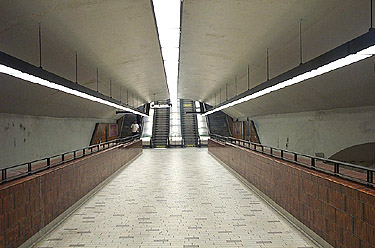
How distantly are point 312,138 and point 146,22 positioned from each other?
18.1 ft

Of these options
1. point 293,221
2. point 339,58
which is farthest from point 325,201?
point 339,58

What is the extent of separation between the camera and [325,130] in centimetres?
764

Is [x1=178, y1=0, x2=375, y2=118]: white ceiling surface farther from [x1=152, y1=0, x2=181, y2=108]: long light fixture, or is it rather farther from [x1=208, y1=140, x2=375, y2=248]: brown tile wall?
[x1=208, y1=140, x2=375, y2=248]: brown tile wall

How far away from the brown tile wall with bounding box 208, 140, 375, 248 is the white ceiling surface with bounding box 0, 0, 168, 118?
334cm

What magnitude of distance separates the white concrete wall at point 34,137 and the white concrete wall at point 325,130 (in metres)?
7.22

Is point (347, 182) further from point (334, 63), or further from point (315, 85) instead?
point (315, 85)

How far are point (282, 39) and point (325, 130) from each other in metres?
3.35

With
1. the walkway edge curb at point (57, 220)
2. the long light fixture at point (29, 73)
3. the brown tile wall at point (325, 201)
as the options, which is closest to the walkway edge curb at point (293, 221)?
the brown tile wall at point (325, 201)

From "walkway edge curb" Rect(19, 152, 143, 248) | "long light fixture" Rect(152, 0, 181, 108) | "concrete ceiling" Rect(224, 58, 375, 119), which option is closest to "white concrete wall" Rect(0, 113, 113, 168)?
"walkway edge curb" Rect(19, 152, 143, 248)

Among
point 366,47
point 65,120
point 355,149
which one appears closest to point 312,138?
point 355,149

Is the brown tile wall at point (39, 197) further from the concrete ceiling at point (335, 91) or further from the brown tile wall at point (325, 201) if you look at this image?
the concrete ceiling at point (335, 91)

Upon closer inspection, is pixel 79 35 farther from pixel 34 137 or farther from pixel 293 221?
pixel 293 221

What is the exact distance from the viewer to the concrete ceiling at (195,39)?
155 inches

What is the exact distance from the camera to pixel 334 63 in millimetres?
3113
